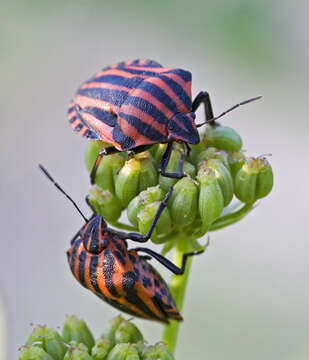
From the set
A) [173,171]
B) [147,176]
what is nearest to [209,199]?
[173,171]

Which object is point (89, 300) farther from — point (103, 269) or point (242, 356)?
point (103, 269)

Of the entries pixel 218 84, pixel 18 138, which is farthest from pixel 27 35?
pixel 218 84

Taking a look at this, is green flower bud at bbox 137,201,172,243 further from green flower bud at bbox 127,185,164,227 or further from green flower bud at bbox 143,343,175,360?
green flower bud at bbox 143,343,175,360

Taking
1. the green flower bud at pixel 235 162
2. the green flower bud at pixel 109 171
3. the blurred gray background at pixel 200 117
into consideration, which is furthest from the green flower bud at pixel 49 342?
the green flower bud at pixel 235 162

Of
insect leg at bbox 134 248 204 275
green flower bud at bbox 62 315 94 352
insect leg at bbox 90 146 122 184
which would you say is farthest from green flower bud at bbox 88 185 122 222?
green flower bud at bbox 62 315 94 352

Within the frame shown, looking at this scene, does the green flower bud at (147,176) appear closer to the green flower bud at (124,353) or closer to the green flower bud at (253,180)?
the green flower bud at (253,180)

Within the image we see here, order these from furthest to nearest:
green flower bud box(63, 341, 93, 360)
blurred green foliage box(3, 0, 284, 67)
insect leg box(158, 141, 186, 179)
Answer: blurred green foliage box(3, 0, 284, 67) < insect leg box(158, 141, 186, 179) < green flower bud box(63, 341, 93, 360)
